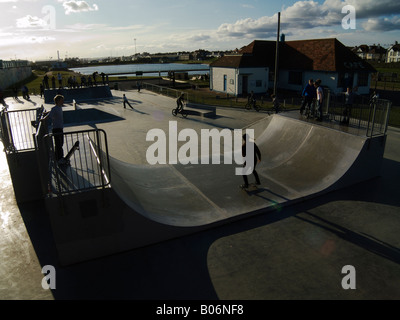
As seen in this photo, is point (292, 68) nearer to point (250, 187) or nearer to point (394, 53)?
point (250, 187)

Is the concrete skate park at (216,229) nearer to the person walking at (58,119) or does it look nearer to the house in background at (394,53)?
the person walking at (58,119)

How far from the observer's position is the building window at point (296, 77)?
35.8 m

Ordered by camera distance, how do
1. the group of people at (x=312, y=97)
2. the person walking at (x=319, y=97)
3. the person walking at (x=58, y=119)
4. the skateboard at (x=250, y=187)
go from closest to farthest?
the person walking at (x=58, y=119) → the skateboard at (x=250, y=187) → the person walking at (x=319, y=97) → the group of people at (x=312, y=97)

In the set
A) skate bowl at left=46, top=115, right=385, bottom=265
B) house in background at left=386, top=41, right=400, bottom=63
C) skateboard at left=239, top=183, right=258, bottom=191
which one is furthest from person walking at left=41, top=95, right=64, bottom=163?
house in background at left=386, top=41, right=400, bottom=63

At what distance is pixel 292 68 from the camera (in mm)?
36375

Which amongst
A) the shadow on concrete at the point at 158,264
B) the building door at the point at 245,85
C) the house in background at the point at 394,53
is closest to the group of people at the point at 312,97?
the shadow on concrete at the point at 158,264

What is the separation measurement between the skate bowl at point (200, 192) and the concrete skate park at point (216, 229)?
29mm

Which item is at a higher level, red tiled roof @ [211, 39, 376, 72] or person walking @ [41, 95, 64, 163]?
red tiled roof @ [211, 39, 376, 72]

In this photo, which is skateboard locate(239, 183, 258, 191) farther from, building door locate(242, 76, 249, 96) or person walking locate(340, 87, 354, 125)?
building door locate(242, 76, 249, 96)

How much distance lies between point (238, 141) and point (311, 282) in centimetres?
961

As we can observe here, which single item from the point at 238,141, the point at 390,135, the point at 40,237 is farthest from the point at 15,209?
the point at 390,135

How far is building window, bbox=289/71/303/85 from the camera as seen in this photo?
35.8 m

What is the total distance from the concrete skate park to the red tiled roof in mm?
26821

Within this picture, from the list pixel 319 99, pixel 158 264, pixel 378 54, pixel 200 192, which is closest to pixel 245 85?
pixel 319 99
